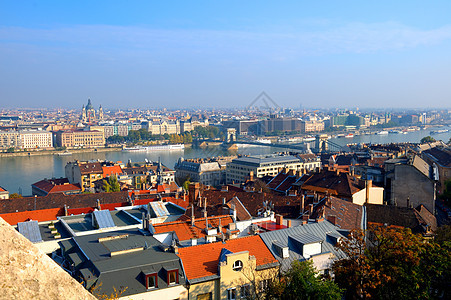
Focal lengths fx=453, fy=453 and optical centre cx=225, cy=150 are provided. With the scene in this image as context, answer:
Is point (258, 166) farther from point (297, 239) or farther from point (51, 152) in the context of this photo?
point (51, 152)

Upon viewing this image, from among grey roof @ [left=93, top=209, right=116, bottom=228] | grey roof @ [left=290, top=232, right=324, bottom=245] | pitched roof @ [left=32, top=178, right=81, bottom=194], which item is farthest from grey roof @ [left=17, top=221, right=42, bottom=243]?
pitched roof @ [left=32, top=178, right=81, bottom=194]

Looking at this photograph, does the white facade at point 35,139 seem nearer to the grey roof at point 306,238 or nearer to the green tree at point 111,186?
the green tree at point 111,186

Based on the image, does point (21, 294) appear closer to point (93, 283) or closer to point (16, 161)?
point (93, 283)

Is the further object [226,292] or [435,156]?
[435,156]

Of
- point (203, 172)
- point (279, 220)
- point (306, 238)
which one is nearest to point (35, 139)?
point (203, 172)

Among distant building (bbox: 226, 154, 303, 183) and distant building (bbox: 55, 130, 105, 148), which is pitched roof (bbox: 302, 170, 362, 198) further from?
distant building (bbox: 55, 130, 105, 148)

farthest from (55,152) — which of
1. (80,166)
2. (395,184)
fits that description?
(395,184)

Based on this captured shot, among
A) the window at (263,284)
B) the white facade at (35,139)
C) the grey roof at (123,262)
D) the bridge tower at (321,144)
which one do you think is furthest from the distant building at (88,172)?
the white facade at (35,139)
